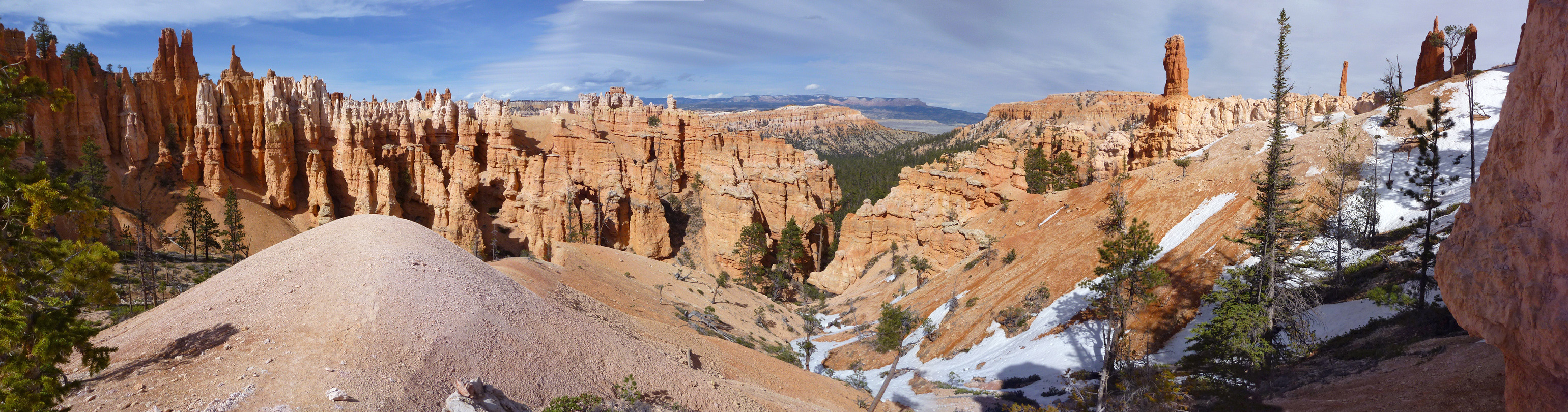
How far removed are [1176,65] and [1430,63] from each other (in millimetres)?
16981

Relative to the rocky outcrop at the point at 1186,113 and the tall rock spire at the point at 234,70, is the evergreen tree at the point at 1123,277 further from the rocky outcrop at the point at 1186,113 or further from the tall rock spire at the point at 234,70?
the tall rock spire at the point at 234,70

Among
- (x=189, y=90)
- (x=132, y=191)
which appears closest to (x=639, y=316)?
(x=132, y=191)

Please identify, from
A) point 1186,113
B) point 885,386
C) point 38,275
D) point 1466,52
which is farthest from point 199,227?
point 1466,52

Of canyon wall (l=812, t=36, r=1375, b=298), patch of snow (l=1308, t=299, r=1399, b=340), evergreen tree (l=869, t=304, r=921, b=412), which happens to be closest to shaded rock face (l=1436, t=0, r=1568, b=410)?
patch of snow (l=1308, t=299, r=1399, b=340)

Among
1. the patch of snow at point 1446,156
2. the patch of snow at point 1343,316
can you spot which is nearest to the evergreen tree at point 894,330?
the patch of snow at point 1343,316

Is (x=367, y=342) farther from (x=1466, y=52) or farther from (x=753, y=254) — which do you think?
(x=1466, y=52)

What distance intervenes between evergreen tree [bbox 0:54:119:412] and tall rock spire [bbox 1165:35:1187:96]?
62998 millimetres

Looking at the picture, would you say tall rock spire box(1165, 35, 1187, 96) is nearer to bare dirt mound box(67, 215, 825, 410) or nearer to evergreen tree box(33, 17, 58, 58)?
bare dirt mound box(67, 215, 825, 410)

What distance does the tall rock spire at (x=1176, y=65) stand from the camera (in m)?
55.5

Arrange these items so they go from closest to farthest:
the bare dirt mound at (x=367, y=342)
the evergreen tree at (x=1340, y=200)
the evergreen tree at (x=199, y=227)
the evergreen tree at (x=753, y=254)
→ 1. the bare dirt mound at (x=367, y=342)
2. the evergreen tree at (x=1340, y=200)
3. the evergreen tree at (x=199, y=227)
4. the evergreen tree at (x=753, y=254)

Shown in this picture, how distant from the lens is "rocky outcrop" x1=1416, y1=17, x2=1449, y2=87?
49.2 metres

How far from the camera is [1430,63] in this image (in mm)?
50594

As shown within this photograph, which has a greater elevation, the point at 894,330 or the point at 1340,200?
the point at 1340,200

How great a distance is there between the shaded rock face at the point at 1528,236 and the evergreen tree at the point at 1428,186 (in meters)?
9.60
